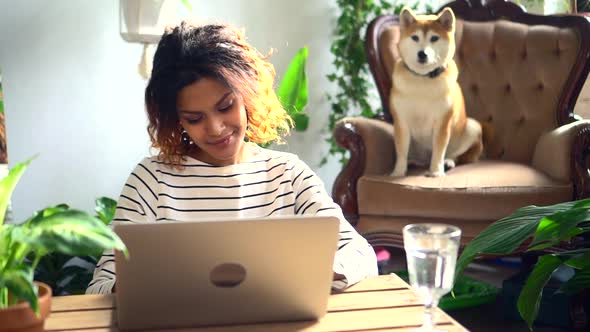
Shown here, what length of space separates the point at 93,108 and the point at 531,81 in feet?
5.76

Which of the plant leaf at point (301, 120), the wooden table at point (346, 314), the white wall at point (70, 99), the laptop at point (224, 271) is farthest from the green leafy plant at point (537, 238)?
the white wall at point (70, 99)

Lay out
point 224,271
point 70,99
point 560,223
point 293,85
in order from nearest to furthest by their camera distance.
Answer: point 224,271, point 560,223, point 293,85, point 70,99

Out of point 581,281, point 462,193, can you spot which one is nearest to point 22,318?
point 581,281

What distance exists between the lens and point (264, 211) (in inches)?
59.9

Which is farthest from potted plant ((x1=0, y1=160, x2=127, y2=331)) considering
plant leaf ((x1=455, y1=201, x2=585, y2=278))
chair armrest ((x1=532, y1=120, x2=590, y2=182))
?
chair armrest ((x1=532, y1=120, x2=590, y2=182))

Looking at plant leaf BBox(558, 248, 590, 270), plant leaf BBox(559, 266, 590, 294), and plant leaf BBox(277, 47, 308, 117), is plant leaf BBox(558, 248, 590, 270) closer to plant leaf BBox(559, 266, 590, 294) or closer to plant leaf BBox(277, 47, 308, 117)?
plant leaf BBox(559, 266, 590, 294)

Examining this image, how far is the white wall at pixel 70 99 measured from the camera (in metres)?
2.81

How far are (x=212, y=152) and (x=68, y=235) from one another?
771mm

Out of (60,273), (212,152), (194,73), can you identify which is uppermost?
(194,73)

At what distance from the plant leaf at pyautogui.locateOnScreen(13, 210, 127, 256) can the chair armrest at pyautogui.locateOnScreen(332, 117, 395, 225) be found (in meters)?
1.92

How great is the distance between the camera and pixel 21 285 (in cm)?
74

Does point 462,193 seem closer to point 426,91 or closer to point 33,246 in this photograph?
point 426,91

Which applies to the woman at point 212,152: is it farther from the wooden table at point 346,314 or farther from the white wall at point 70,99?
the white wall at point 70,99

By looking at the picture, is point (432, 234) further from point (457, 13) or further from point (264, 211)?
point (457, 13)
